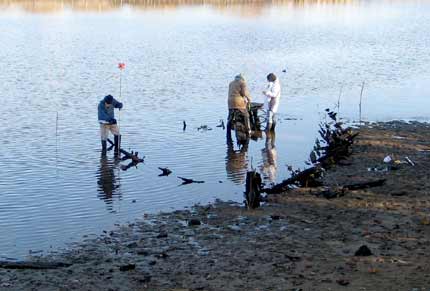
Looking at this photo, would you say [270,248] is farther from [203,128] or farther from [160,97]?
[160,97]

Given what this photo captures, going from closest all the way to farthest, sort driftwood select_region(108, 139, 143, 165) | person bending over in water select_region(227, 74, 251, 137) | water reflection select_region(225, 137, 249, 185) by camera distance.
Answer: water reflection select_region(225, 137, 249, 185) → driftwood select_region(108, 139, 143, 165) → person bending over in water select_region(227, 74, 251, 137)

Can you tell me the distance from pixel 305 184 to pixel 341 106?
13.1m

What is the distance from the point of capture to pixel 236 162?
19.1 metres

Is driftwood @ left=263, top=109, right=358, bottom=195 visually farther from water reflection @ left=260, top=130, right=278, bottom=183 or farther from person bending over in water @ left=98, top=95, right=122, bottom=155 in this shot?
person bending over in water @ left=98, top=95, right=122, bottom=155

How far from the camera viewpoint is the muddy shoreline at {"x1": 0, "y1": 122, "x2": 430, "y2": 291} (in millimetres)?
10062

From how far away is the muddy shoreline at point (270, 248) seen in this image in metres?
10.1

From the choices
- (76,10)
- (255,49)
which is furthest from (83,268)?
(76,10)

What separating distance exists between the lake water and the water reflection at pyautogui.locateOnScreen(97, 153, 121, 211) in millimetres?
41

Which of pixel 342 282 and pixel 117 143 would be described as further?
pixel 117 143

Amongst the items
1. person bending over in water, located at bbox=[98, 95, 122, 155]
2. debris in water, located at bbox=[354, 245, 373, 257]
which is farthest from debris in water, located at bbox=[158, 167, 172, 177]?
debris in water, located at bbox=[354, 245, 373, 257]

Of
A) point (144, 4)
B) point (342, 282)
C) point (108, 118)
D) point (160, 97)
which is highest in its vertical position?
point (144, 4)

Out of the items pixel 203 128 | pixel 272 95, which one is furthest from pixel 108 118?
pixel 272 95

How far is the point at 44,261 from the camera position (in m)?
11.4

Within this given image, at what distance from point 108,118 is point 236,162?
329cm
